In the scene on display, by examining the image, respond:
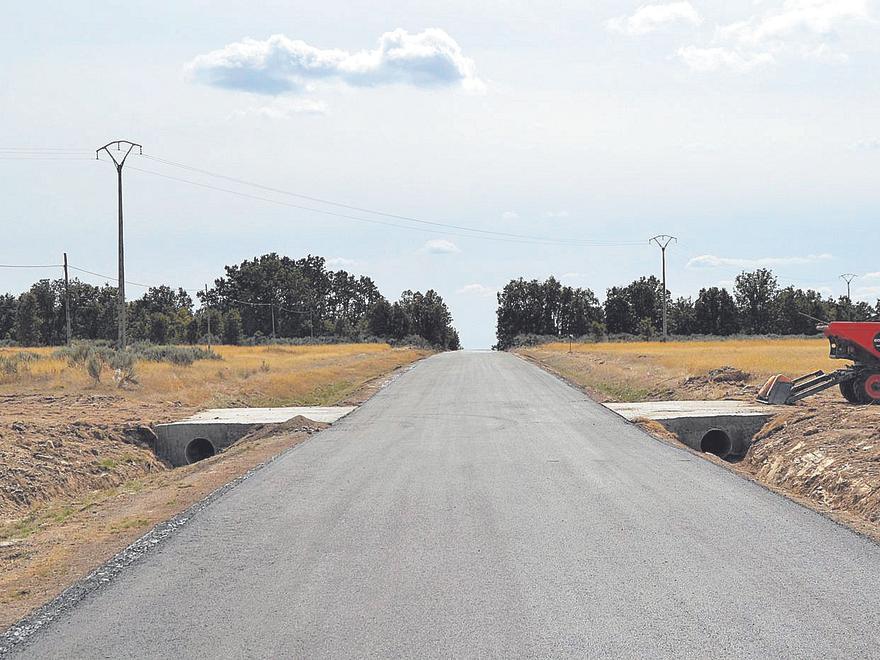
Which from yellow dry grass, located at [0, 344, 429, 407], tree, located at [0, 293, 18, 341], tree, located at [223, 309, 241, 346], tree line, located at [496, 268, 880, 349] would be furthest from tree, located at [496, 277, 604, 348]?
yellow dry grass, located at [0, 344, 429, 407]

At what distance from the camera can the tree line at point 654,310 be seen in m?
140

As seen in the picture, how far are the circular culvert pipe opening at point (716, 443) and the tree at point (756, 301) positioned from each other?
129 meters

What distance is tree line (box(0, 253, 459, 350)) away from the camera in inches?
4439

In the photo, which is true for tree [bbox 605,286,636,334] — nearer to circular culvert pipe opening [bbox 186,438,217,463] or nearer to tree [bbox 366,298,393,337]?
tree [bbox 366,298,393,337]

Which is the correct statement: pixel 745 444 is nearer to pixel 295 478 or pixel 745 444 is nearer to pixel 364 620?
pixel 295 478

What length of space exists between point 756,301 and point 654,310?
678 inches

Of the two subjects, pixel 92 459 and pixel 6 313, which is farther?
pixel 6 313

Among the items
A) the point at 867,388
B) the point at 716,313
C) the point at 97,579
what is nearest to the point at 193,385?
the point at 867,388

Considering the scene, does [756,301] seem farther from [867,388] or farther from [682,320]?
[867,388]

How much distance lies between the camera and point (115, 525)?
10492 millimetres

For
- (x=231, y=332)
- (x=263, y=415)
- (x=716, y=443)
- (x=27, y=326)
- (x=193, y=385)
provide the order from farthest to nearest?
(x=231, y=332) → (x=27, y=326) → (x=193, y=385) → (x=263, y=415) → (x=716, y=443)

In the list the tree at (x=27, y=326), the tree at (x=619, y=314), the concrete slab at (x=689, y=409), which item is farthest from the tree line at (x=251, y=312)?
the concrete slab at (x=689, y=409)

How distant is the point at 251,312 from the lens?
14788cm

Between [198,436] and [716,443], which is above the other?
[198,436]
